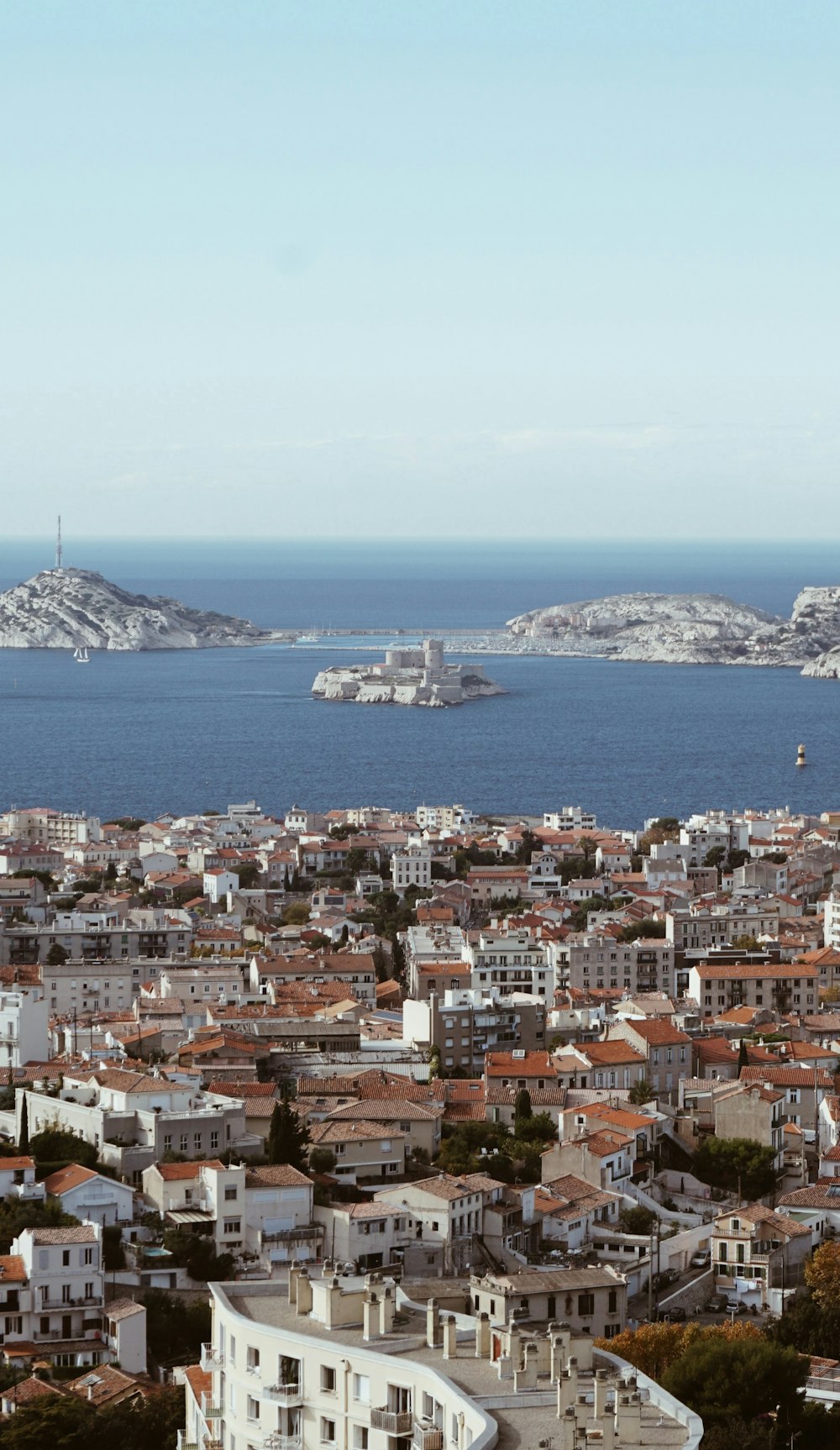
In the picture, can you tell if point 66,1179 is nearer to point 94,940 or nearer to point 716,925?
point 94,940

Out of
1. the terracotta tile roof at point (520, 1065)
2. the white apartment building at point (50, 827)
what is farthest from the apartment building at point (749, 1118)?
the white apartment building at point (50, 827)

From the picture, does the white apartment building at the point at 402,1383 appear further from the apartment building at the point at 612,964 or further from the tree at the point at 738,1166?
the apartment building at the point at 612,964

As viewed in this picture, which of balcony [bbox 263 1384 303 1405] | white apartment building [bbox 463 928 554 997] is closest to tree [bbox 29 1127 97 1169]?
white apartment building [bbox 463 928 554 997]

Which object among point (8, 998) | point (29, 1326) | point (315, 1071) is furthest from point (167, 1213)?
point (8, 998)

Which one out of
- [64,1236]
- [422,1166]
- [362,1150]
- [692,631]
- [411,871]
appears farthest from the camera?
[692,631]

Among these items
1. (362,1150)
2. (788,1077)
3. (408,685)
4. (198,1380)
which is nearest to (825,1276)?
(362,1150)

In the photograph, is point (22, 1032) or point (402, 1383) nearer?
point (402, 1383)

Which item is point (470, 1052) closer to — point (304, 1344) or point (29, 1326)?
point (29, 1326)
